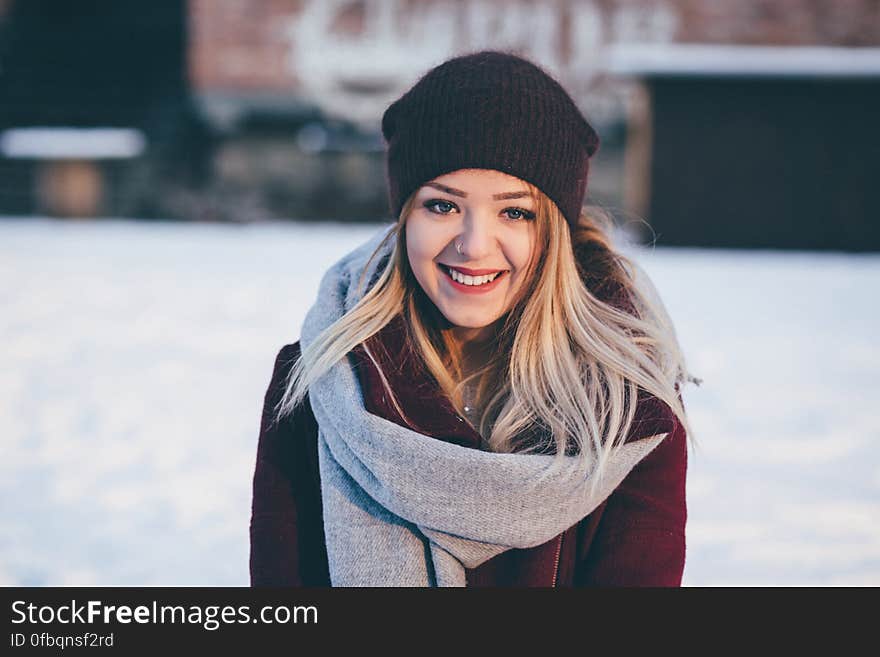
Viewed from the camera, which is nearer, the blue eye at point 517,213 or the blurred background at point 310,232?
the blue eye at point 517,213

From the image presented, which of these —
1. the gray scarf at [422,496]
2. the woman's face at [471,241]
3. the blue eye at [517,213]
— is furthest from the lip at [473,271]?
the gray scarf at [422,496]

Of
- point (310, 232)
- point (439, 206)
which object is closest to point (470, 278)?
point (439, 206)

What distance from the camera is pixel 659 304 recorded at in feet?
5.55

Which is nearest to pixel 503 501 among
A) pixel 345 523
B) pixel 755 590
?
pixel 345 523

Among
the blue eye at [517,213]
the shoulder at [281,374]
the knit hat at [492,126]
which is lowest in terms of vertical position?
the shoulder at [281,374]

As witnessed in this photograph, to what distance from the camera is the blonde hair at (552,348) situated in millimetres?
1505

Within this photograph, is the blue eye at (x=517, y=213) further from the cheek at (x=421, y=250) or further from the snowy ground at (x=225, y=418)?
the snowy ground at (x=225, y=418)

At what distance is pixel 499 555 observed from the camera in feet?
4.94

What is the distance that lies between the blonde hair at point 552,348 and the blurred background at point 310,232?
1.61 ft

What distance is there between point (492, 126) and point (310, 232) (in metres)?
10.7

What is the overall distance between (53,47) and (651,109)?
938 cm

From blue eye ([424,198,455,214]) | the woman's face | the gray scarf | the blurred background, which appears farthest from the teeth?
the blurred background

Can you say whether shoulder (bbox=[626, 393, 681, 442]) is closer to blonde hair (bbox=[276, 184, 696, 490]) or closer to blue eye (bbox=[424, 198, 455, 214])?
blonde hair (bbox=[276, 184, 696, 490])

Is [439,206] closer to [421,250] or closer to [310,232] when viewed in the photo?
[421,250]
